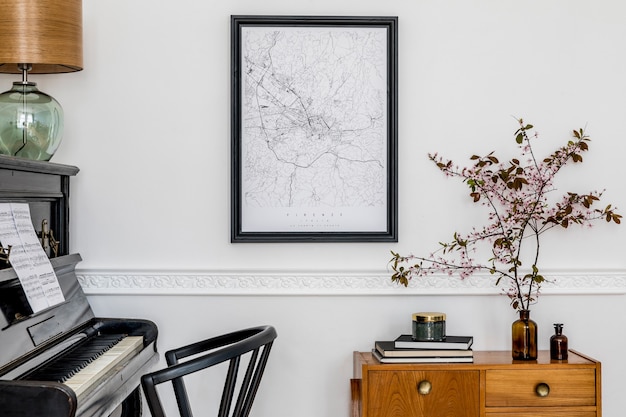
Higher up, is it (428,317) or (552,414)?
(428,317)

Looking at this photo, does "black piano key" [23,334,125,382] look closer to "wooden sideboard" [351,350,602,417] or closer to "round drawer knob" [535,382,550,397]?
"wooden sideboard" [351,350,602,417]

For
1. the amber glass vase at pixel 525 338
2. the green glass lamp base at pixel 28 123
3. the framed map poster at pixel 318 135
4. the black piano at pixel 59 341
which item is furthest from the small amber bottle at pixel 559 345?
A: the green glass lamp base at pixel 28 123

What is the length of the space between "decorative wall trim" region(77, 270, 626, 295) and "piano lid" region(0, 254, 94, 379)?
314 millimetres

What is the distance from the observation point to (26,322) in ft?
6.79

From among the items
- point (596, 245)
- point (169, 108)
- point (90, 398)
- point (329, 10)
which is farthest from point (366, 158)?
point (90, 398)

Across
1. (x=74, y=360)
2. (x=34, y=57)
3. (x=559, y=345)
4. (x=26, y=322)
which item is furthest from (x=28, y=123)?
(x=559, y=345)

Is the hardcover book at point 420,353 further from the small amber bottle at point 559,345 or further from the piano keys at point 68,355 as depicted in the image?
the piano keys at point 68,355

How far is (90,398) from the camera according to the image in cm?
186

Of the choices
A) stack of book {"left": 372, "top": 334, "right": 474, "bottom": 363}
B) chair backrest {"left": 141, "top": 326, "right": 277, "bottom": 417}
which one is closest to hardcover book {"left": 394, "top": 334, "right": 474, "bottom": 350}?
stack of book {"left": 372, "top": 334, "right": 474, "bottom": 363}

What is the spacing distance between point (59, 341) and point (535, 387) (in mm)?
1549

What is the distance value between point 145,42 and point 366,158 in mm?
943

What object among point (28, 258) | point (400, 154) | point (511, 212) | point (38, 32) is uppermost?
point (38, 32)

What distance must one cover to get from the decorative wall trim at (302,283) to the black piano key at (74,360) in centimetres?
31

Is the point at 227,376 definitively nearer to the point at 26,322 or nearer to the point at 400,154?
the point at 26,322
